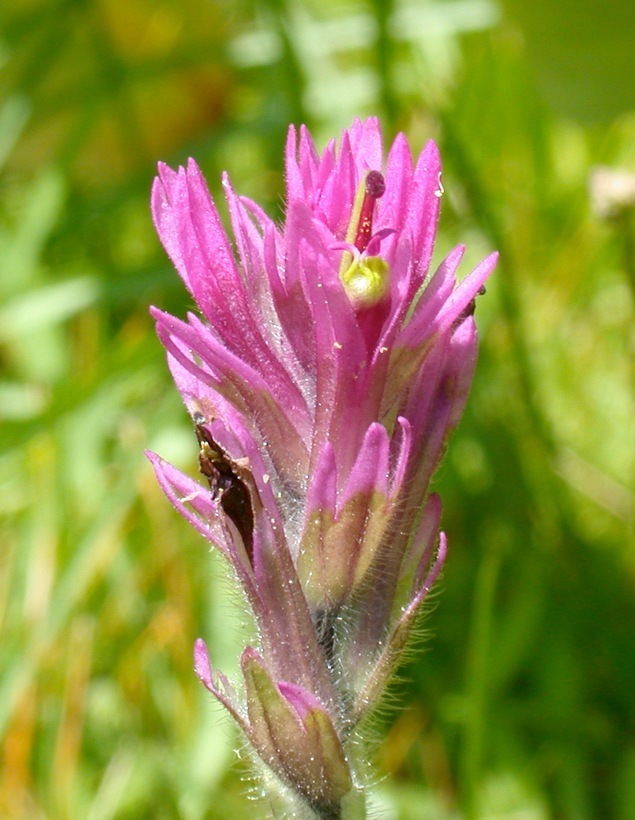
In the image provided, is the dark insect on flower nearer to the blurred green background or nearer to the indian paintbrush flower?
the indian paintbrush flower

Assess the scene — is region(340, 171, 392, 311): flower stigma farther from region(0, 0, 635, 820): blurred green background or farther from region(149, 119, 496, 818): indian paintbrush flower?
region(0, 0, 635, 820): blurred green background

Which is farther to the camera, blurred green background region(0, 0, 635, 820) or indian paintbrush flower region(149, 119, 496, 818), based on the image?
blurred green background region(0, 0, 635, 820)

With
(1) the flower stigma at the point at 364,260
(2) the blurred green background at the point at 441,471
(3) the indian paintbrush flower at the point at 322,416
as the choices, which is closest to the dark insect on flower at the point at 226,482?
(3) the indian paintbrush flower at the point at 322,416

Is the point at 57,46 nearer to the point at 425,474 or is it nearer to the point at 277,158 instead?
the point at 277,158

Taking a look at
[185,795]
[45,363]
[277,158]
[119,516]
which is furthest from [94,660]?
[277,158]

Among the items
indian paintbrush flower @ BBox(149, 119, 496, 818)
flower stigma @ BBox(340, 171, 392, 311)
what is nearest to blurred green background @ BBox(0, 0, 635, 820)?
indian paintbrush flower @ BBox(149, 119, 496, 818)

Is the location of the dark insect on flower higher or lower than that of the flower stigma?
lower
